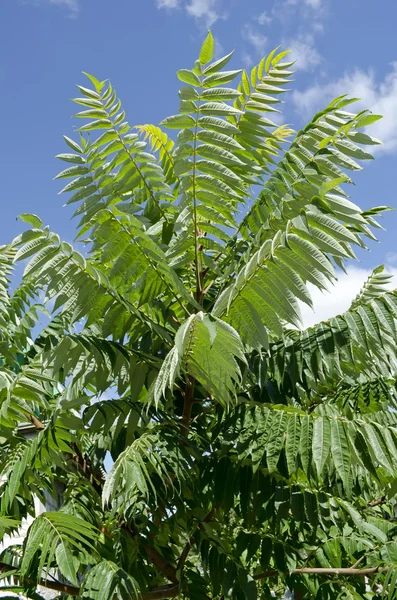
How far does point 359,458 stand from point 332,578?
30.6 inches

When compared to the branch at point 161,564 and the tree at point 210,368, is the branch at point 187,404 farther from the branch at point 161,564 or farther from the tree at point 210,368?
the branch at point 161,564

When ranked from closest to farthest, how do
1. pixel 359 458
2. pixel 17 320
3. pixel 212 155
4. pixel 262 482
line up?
pixel 359 458
pixel 262 482
pixel 212 155
pixel 17 320

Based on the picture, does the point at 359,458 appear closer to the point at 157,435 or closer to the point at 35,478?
the point at 157,435

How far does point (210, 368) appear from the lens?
206 centimetres

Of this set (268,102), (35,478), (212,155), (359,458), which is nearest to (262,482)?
(359,458)

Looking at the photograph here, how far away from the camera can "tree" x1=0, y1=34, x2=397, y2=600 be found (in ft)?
6.74

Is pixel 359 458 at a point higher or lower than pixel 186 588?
higher

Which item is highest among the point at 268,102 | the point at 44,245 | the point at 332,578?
the point at 268,102

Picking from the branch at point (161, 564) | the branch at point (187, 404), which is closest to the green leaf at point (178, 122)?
the branch at point (187, 404)

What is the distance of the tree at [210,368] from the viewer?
80.9 inches

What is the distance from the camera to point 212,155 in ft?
8.32

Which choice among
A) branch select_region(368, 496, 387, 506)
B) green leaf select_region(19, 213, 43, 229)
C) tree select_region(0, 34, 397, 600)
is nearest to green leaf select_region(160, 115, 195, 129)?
tree select_region(0, 34, 397, 600)

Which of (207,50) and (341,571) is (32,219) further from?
(341,571)

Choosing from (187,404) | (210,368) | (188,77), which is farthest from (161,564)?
(188,77)
